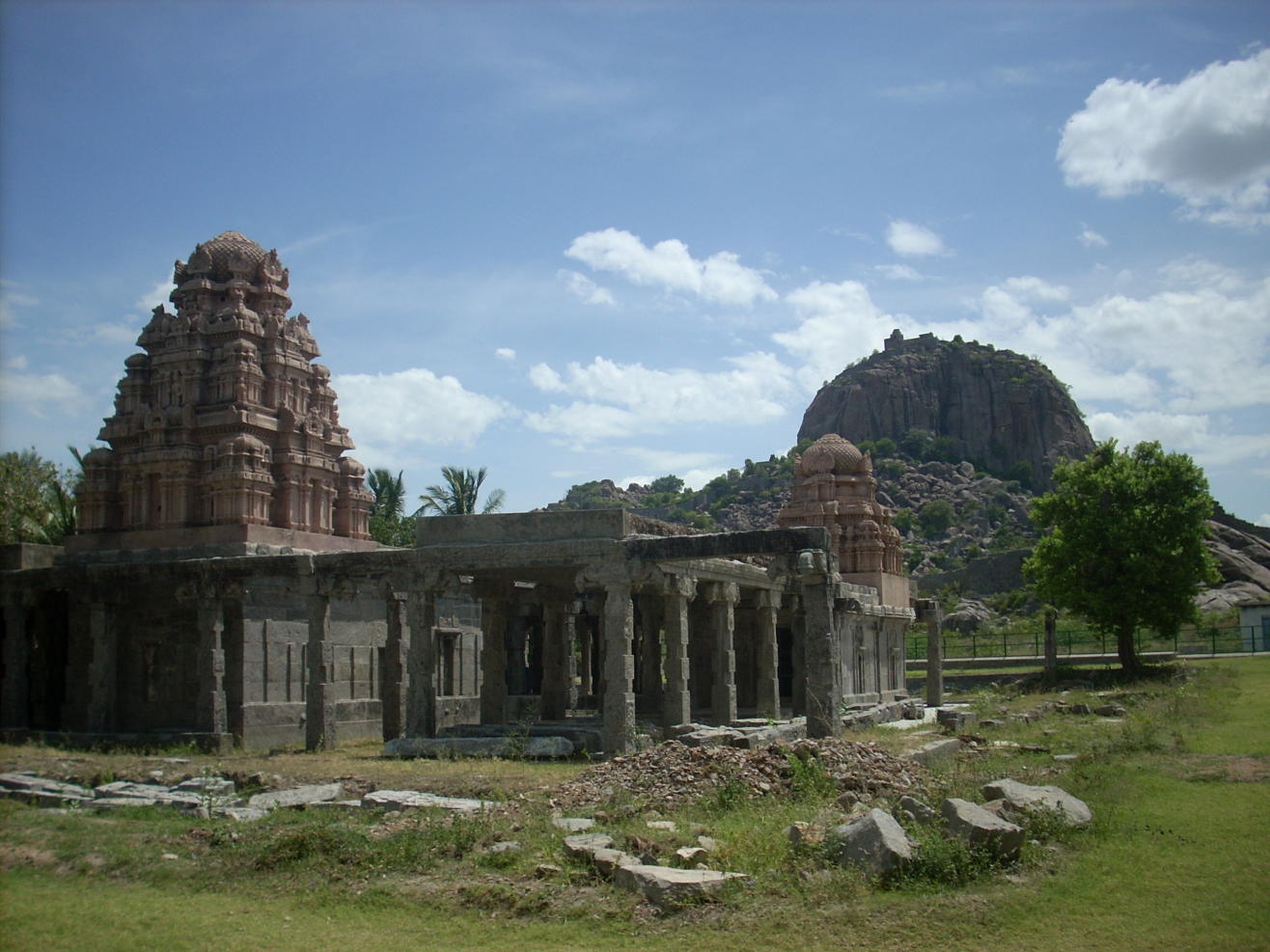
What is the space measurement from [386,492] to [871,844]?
44.1m

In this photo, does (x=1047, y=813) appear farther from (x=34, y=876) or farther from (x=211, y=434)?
(x=211, y=434)

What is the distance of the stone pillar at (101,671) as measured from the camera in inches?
934

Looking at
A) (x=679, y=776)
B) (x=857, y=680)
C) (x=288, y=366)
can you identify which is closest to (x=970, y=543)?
Answer: (x=857, y=680)

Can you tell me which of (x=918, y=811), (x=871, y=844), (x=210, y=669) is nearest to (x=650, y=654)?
(x=210, y=669)

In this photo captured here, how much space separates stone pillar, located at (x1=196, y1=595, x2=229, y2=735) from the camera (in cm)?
2239

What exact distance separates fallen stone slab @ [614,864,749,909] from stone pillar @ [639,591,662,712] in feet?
59.6

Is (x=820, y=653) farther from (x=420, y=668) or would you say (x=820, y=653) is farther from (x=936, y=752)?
(x=420, y=668)

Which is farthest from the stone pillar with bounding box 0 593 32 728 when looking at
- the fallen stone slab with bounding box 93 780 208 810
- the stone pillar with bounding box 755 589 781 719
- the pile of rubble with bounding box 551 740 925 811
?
the stone pillar with bounding box 755 589 781 719

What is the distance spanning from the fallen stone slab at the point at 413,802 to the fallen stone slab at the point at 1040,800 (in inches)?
224

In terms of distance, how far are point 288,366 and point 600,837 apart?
20223 millimetres

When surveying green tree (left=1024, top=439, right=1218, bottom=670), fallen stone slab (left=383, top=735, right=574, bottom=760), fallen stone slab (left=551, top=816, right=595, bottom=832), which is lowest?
fallen stone slab (left=383, top=735, right=574, bottom=760)

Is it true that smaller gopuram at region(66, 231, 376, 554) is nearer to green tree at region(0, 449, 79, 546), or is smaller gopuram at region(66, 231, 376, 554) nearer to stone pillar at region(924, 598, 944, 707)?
green tree at region(0, 449, 79, 546)

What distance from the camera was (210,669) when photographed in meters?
22.4

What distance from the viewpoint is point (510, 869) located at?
10.4m
